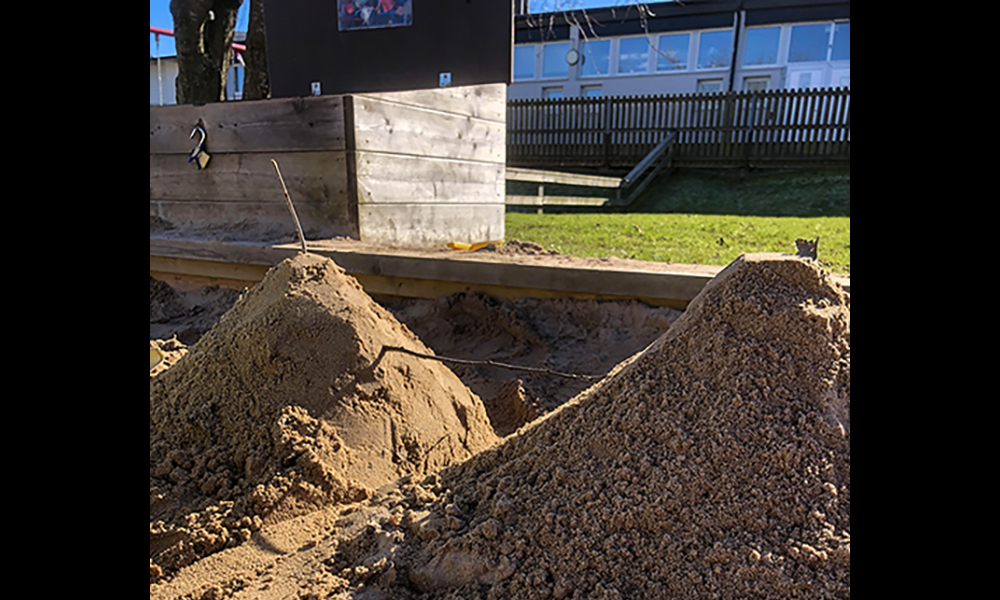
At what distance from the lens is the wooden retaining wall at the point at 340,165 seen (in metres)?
4.79

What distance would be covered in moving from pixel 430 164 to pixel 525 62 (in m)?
14.6

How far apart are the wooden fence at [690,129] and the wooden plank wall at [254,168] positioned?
969cm

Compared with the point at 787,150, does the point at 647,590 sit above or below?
below

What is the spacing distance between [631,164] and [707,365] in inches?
508

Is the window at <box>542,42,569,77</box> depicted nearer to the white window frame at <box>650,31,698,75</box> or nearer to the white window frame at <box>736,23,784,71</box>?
the white window frame at <box>650,31,698,75</box>

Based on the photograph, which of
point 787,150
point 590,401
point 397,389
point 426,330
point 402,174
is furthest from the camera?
point 787,150

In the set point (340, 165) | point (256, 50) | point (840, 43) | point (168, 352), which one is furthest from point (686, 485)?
point (840, 43)

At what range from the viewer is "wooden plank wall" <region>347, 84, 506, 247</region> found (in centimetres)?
486

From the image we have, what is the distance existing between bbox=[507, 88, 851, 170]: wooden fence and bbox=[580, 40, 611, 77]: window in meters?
4.16

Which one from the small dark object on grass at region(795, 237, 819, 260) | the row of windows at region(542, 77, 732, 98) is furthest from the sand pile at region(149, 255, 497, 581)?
the row of windows at region(542, 77, 732, 98)
